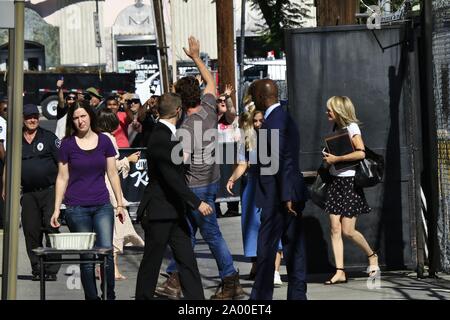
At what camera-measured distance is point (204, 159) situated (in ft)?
32.9

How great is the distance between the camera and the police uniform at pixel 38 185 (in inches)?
455

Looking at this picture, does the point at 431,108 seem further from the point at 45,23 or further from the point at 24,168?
the point at 45,23

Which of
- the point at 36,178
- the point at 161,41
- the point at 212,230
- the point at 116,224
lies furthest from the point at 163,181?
the point at 161,41

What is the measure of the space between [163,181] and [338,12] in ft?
14.2

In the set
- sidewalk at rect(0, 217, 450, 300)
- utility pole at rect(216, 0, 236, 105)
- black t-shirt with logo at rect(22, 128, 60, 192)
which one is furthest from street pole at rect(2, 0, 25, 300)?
utility pole at rect(216, 0, 236, 105)

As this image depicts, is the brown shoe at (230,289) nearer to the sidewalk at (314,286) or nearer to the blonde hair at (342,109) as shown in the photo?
the sidewalk at (314,286)

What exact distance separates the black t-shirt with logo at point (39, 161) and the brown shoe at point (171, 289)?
1.86 meters

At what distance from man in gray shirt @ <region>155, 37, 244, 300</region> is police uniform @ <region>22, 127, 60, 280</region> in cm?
204

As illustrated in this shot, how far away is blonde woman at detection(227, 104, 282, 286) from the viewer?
10789mm

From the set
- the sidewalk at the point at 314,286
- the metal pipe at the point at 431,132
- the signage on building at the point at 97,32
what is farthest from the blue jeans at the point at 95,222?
the signage on building at the point at 97,32

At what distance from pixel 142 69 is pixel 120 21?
435cm

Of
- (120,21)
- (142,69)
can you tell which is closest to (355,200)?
(142,69)

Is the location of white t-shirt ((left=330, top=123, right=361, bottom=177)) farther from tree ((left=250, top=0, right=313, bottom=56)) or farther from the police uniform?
tree ((left=250, top=0, right=313, bottom=56))

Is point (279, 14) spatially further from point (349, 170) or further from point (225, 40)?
point (349, 170)
